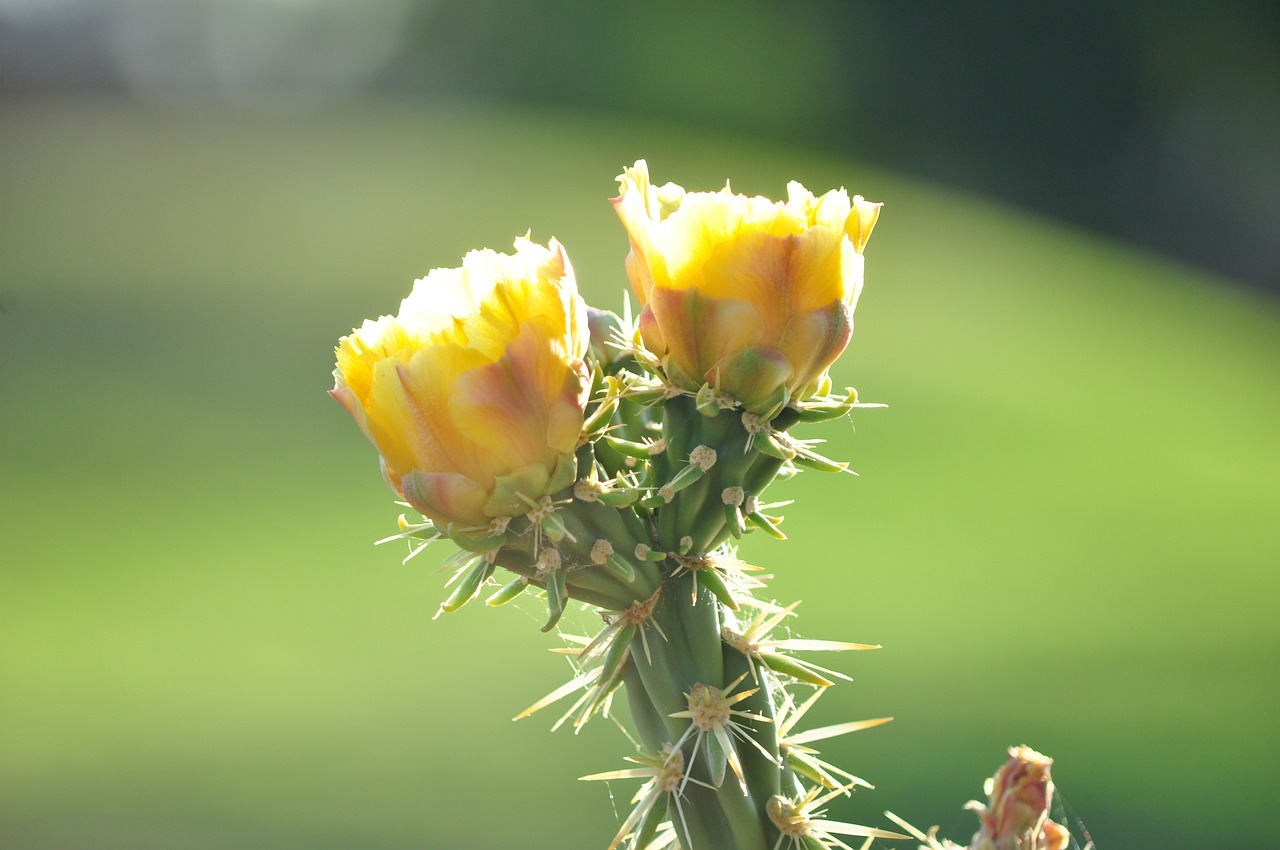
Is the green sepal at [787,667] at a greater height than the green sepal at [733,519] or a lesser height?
lesser

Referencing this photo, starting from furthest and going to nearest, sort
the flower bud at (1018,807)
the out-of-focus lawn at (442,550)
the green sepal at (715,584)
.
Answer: the out-of-focus lawn at (442,550)
the green sepal at (715,584)
the flower bud at (1018,807)

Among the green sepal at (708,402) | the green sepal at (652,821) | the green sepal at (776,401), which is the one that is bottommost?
the green sepal at (652,821)

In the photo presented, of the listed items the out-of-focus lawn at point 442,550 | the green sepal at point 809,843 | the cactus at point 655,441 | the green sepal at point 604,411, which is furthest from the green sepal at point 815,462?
the out-of-focus lawn at point 442,550

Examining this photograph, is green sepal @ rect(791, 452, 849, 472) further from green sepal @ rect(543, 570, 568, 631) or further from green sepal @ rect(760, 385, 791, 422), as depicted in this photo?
green sepal @ rect(543, 570, 568, 631)

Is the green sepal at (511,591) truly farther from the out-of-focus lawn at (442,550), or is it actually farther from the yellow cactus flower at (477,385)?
the out-of-focus lawn at (442,550)

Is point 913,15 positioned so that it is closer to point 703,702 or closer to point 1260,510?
point 1260,510

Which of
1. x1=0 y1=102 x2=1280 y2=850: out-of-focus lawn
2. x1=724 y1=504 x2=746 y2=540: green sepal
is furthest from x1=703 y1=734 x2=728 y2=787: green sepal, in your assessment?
x1=0 y1=102 x2=1280 y2=850: out-of-focus lawn
